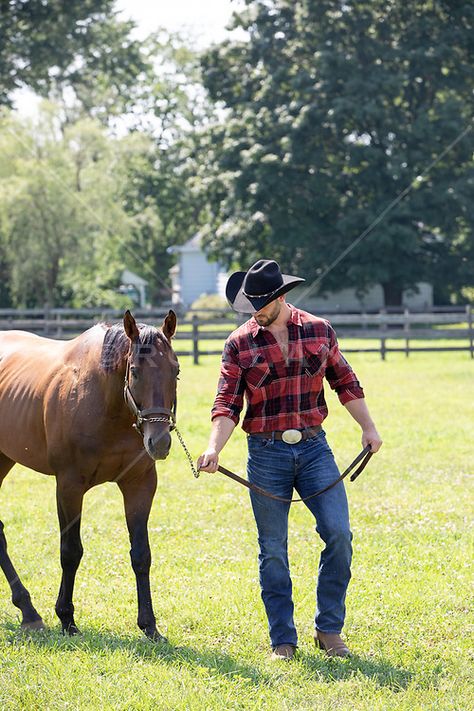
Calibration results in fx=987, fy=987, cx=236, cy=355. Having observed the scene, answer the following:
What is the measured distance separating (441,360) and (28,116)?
2302cm

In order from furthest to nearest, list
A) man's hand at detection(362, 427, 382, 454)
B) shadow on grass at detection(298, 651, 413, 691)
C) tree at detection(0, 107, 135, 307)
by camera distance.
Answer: tree at detection(0, 107, 135, 307), man's hand at detection(362, 427, 382, 454), shadow on grass at detection(298, 651, 413, 691)

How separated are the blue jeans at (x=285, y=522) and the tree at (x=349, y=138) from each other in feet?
101

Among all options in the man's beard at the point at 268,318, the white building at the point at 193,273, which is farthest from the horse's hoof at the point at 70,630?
the white building at the point at 193,273

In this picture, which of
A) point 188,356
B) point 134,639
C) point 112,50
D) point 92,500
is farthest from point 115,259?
point 134,639

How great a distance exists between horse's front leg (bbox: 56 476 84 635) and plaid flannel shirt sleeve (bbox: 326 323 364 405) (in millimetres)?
1578

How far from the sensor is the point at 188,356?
27188mm

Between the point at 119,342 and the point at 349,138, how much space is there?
33470mm

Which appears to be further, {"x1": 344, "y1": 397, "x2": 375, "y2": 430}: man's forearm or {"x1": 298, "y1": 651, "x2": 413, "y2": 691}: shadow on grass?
{"x1": 344, "y1": 397, "x2": 375, "y2": 430}: man's forearm

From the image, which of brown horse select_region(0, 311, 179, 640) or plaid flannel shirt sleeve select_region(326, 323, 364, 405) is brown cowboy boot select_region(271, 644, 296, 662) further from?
plaid flannel shirt sleeve select_region(326, 323, 364, 405)

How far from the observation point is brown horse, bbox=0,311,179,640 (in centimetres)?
516

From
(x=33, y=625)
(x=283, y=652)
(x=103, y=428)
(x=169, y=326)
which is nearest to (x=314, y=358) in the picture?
(x=169, y=326)

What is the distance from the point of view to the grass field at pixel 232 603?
4.66 meters

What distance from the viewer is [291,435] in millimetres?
5137

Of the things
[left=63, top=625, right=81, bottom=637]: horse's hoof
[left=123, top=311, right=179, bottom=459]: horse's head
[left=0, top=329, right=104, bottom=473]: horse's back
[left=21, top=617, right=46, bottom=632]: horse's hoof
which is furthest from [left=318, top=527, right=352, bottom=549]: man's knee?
[left=21, top=617, right=46, bottom=632]: horse's hoof
